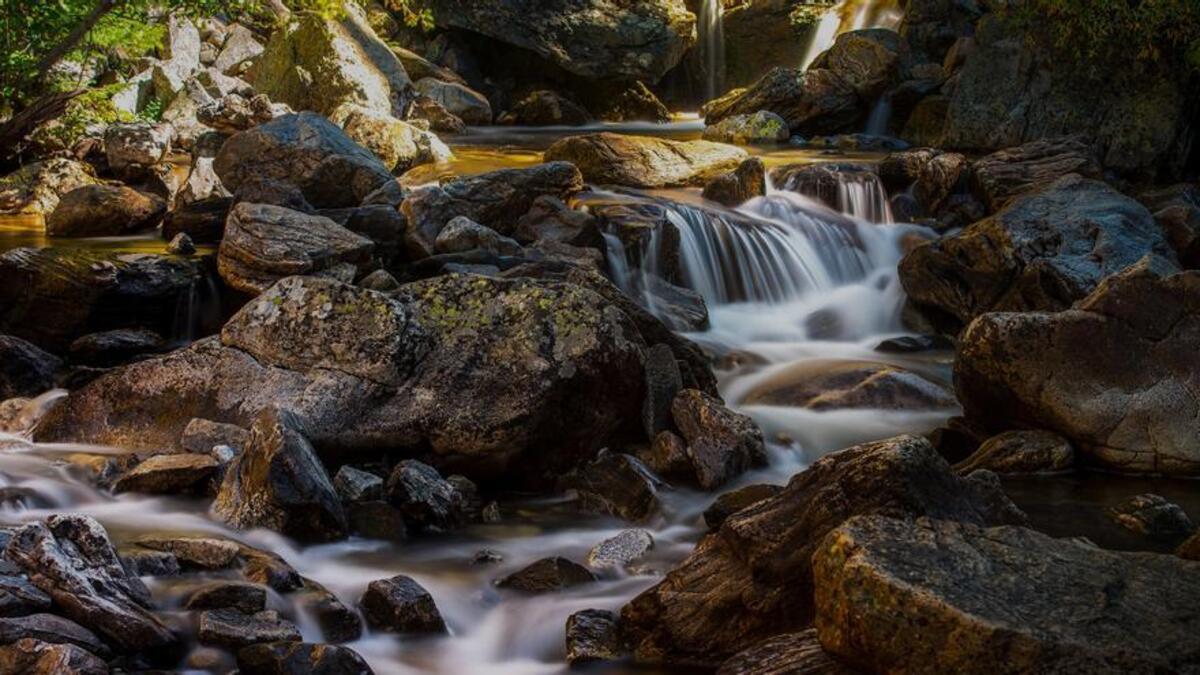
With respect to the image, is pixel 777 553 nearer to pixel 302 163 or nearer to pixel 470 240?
pixel 470 240

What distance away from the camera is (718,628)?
4715 mm

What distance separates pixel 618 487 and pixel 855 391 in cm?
314

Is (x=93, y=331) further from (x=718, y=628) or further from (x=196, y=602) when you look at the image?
(x=718, y=628)

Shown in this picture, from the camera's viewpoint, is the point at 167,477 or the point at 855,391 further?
the point at 855,391

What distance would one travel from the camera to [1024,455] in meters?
7.68

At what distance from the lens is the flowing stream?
5270 millimetres

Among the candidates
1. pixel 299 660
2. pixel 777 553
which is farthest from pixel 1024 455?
pixel 299 660

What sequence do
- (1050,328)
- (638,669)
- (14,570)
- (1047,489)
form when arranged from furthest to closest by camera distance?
(1050,328), (1047,489), (638,669), (14,570)

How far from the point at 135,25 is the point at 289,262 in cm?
648

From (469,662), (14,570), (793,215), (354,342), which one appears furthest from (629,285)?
(14,570)

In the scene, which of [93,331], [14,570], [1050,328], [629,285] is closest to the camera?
[14,570]

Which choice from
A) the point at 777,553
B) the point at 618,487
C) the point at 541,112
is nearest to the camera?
the point at 777,553

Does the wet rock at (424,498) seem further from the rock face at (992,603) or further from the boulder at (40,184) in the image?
the boulder at (40,184)

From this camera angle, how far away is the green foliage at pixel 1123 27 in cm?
1631
